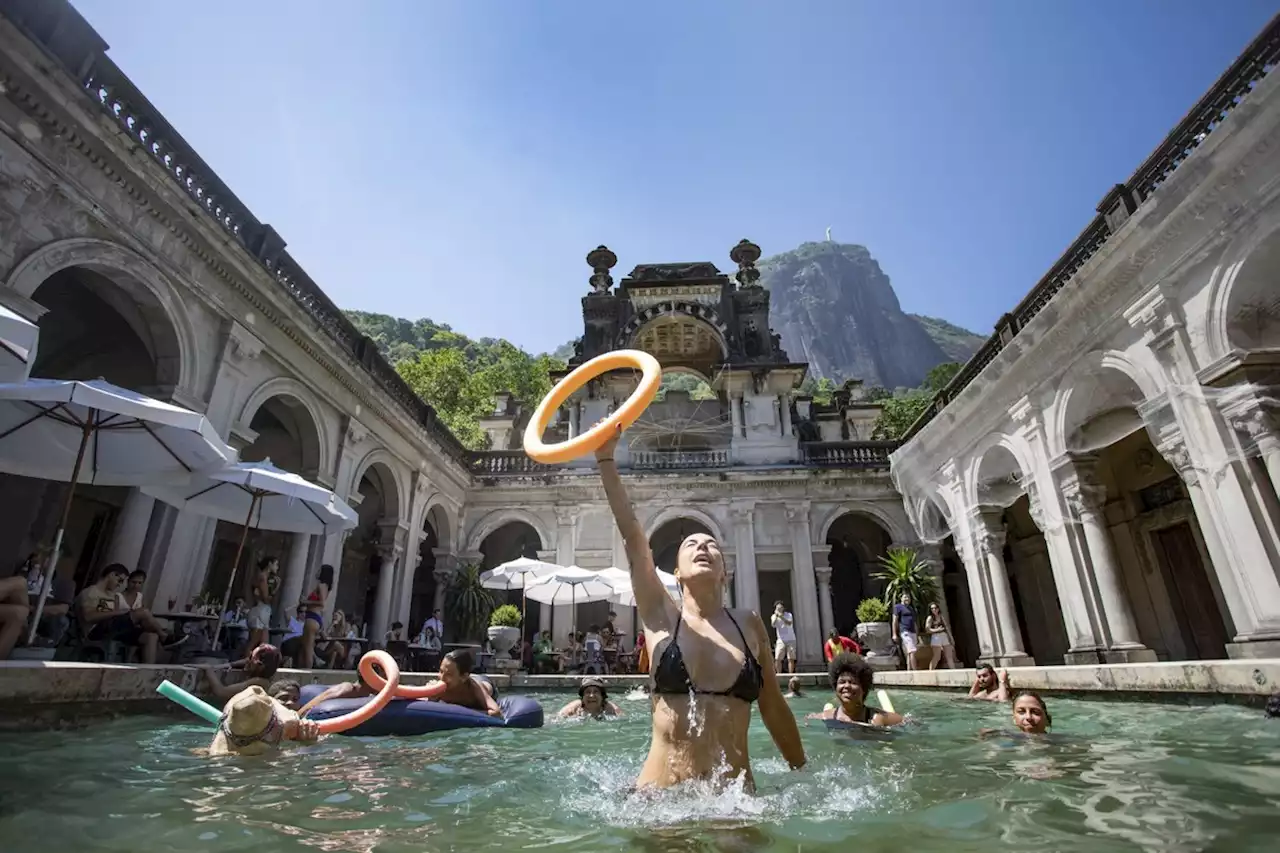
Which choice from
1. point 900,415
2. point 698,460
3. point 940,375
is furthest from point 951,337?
point 698,460

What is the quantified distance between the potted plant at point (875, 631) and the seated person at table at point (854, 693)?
402 inches

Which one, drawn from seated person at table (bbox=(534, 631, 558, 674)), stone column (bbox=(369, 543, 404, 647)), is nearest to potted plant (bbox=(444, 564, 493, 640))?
seated person at table (bbox=(534, 631, 558, 674))

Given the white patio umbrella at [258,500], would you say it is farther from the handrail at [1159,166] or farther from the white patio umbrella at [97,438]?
the handrail at [1159,166]

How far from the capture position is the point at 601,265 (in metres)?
26.7

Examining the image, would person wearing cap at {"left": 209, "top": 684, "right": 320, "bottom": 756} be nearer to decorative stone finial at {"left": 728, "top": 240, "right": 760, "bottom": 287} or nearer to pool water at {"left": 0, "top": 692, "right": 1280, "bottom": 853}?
pool water at {"left": 0, "top": 692, "right": 1280, "bottom": 853}

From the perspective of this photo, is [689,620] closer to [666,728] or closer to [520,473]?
[666,728]

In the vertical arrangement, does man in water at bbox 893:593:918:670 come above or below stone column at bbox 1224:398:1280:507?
below

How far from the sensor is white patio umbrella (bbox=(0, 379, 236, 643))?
6.47 m

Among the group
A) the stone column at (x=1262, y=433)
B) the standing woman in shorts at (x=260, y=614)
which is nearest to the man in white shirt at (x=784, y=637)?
the stone column at (x=1262, y=433)

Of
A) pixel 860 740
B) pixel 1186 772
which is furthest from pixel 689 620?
pixel 860 740

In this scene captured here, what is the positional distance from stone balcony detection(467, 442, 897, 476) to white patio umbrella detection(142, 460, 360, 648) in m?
10.2

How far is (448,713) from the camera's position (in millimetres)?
6230

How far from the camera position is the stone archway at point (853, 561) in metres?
21.7

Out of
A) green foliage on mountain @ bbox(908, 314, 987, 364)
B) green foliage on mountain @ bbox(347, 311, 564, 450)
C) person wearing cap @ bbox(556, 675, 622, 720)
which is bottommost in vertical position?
person wearing cap @ bbox(556, 675, 622, 720)
